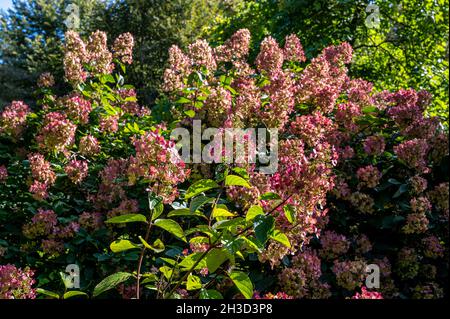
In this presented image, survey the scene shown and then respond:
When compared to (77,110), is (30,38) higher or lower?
higher

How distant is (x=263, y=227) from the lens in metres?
1.55

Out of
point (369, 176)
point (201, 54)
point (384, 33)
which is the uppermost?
point (384, 33)

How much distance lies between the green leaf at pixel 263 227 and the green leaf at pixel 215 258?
14 centimetres

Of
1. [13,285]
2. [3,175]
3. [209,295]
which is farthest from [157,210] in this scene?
[3,175]

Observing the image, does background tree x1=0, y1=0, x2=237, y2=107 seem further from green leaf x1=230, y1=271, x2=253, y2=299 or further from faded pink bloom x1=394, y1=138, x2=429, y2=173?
green leaf x1=230, y1=271, x2=253, y2=299

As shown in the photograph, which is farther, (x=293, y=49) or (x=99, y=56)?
(x=293, y=49)

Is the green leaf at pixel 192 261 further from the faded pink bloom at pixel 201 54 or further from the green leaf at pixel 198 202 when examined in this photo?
the faded pink bloom at pixel 201 54

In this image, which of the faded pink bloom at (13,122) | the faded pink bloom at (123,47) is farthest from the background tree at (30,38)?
the faded pink bloom at (13,122)

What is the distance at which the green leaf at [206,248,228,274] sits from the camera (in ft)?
5.24

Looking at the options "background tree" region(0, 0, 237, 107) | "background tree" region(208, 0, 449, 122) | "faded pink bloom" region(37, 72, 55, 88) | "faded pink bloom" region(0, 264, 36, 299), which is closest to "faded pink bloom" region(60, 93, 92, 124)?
"faded pink bloom" region(37, 72, 55, 88)

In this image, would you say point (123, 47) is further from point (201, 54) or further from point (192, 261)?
point (192, 261)

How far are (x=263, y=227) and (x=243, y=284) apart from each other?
0.23 meters

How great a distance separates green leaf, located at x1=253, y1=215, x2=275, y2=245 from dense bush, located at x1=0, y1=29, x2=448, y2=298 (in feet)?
1.16

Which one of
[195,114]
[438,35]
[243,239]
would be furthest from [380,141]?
[438,35]
